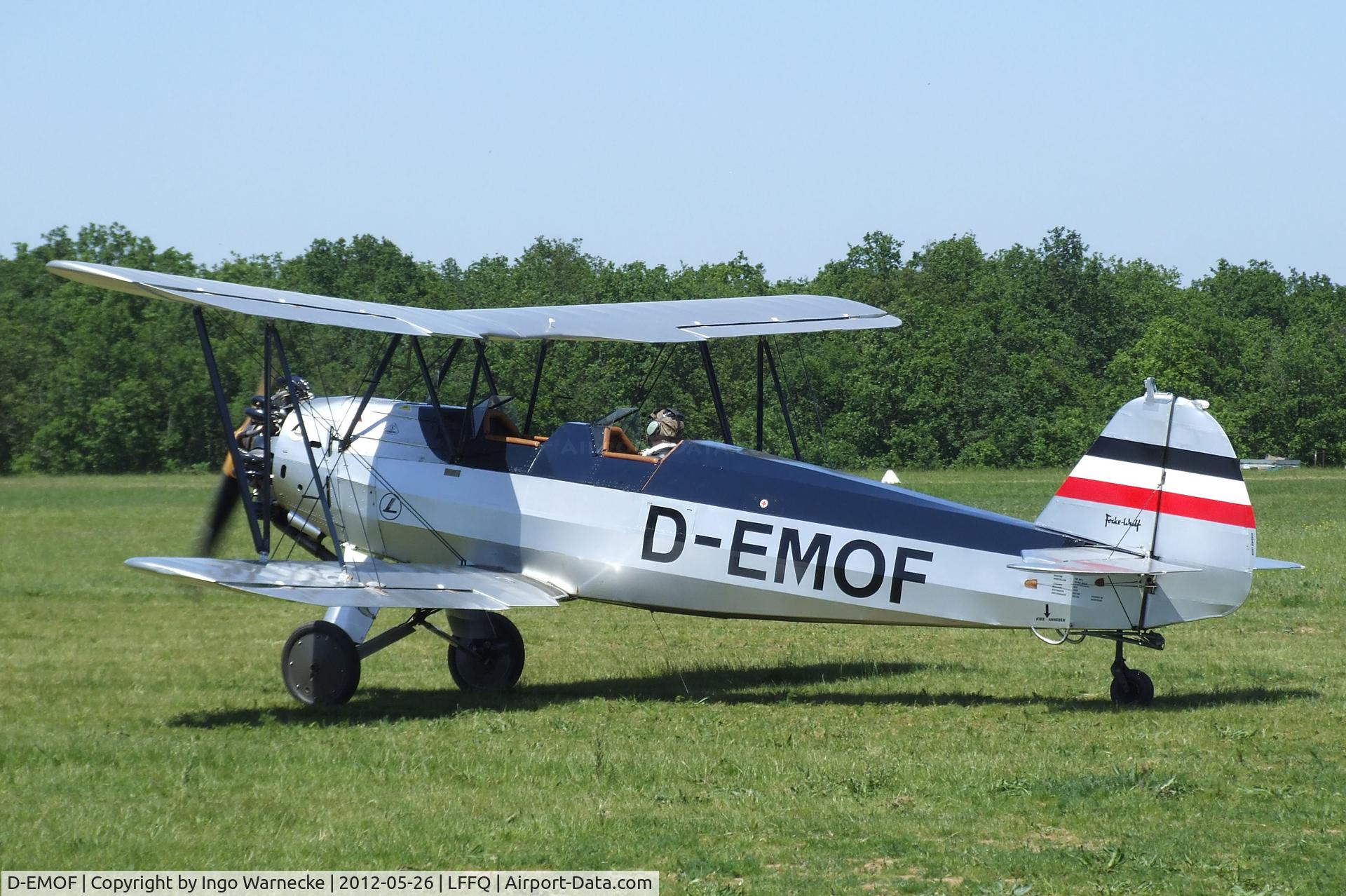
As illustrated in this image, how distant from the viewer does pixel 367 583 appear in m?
9.79

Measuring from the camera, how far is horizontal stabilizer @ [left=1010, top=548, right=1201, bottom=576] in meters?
8.64

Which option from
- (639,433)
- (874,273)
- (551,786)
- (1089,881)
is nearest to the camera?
(1089,881)

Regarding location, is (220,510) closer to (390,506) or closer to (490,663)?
(390,506)

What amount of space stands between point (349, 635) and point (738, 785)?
3525mm

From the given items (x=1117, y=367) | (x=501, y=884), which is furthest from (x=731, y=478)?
(x=1117, y=367)

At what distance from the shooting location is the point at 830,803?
710 cm

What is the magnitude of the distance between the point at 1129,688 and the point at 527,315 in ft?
16.6

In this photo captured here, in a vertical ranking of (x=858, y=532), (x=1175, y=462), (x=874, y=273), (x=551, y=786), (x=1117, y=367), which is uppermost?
(x=874, y=273)

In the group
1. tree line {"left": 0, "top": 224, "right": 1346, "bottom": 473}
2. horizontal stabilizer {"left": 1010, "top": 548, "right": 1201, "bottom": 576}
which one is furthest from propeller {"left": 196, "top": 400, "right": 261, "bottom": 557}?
tree line {"left": 0, "top": 224, "right": 1346, "bottom": 473}

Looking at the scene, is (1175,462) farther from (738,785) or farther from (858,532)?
(738,785)

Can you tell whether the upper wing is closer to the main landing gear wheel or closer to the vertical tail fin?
the main landing gear wheel

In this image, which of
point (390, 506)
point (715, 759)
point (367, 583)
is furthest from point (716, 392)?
point (715, 759)

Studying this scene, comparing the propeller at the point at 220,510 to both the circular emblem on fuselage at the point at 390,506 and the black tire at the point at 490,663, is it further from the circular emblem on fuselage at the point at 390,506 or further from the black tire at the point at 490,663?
the black tire at the point at 490,663

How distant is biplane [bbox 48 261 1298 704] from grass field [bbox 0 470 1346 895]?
69 cm
